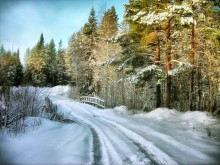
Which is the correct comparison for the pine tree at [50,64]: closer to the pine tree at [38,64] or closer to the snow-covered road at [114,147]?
the pine tree at [38,64]

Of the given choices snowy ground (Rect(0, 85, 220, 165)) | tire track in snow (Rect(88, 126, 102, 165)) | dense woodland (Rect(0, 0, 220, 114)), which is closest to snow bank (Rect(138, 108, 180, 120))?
dense woodland (Rect(0, 0, 220, 114))

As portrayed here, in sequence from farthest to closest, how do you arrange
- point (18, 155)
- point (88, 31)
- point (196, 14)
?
1. point (88, 31)
2. point (196, 14)
3. point (18, 155)

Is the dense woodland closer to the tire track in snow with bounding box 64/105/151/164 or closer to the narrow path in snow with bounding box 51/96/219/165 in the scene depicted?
the tire track in snow with bounding box 64/105/151/164

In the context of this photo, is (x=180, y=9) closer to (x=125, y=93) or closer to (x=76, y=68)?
(x=125, y=93)

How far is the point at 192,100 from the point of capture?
60.7ft

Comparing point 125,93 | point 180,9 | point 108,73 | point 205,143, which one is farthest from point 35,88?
point 108,73

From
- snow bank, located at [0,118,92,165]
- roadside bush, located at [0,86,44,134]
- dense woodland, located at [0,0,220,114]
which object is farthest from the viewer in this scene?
dense woodland, located at [0,0,220,114]

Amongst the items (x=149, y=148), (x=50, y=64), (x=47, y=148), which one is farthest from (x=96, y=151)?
(x=50, y=64)

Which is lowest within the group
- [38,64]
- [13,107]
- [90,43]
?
[13,107]

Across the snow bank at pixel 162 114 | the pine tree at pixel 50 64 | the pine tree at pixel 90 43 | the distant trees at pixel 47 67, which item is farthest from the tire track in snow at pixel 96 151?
the pine tree at pixel 50 64

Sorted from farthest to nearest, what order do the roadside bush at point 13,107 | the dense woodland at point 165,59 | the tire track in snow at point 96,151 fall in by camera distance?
the dense woodland at point 165,59, the roadside bush at point 13,107, the tire track in snow at point 96,151

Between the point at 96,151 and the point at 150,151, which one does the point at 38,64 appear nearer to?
the point at 96,151

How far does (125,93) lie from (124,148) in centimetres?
1892

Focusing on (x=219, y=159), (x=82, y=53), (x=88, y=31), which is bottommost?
(x=219, y=159)
